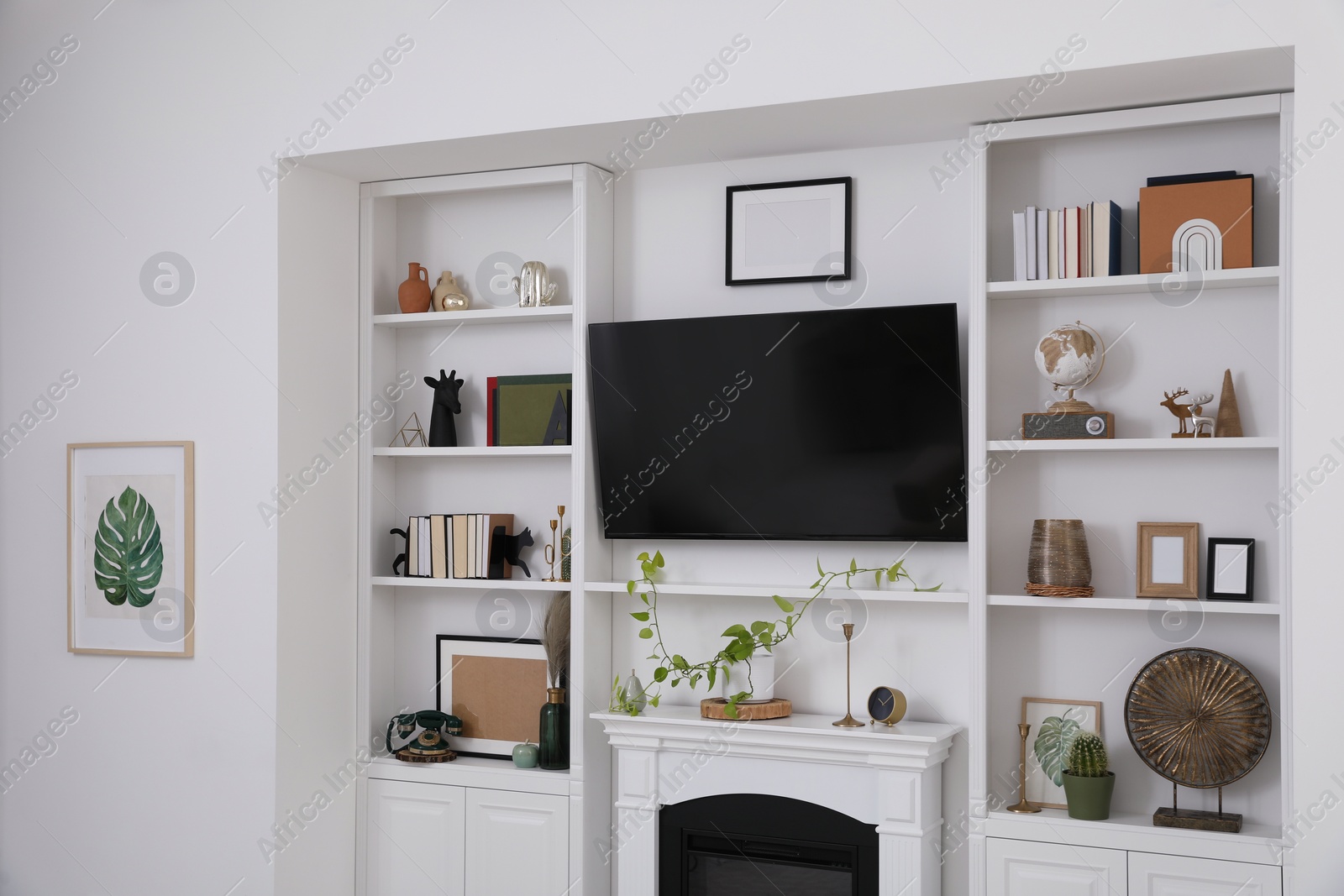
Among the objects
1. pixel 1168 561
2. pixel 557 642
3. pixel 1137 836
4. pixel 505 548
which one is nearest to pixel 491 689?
pixel 557 642

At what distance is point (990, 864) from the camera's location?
3.10 m

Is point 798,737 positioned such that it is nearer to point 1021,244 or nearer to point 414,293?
point 1021,244

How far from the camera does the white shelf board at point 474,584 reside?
144 inches

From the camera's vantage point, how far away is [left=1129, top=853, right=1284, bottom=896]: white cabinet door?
9.37 ft

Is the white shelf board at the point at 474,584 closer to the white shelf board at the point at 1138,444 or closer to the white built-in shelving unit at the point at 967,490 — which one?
the white built-in shelving unit at the point at 967,490

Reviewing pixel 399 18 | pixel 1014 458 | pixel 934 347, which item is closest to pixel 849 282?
pixel 934 347

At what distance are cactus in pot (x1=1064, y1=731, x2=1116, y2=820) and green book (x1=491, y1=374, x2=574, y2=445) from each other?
178cm

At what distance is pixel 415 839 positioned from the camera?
12.4 ft

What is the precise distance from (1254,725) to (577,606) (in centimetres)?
192

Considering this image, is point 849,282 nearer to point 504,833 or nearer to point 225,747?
point 504,833

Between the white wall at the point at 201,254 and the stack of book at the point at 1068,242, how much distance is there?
0.53m

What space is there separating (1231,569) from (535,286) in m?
2.22

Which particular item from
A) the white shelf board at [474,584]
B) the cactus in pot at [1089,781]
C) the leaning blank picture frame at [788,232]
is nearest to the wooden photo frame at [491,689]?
the white shelf board at [474,584]

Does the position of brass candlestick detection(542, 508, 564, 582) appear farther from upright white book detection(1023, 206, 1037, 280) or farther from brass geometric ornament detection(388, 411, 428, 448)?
upright white book detection(1023, 206, 1037, 280)
